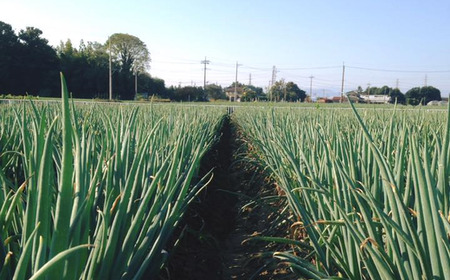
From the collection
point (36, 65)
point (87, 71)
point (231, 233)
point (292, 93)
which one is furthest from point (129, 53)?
point (231, 233)

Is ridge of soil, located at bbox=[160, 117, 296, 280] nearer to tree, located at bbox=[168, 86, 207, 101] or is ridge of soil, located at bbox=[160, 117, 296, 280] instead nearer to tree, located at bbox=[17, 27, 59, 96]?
tree, located at bbox=[17, 27, 59, 96]

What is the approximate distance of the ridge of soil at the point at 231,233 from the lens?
180cm

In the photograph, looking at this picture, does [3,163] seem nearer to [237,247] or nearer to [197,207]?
[197,207]

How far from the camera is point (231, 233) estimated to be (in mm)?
3424

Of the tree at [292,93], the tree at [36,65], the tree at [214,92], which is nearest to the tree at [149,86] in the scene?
the tree at [214,92]

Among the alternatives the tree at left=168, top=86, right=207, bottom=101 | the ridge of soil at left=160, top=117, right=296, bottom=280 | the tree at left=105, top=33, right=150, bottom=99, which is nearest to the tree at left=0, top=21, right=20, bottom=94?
the tree at left=105, top=33, right=150, bottom=99

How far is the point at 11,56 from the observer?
43.2 m

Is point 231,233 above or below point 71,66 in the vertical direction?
below

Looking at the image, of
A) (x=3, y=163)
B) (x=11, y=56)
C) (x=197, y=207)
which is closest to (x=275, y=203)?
(x=197, y=207)

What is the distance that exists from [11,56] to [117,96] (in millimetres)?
12785

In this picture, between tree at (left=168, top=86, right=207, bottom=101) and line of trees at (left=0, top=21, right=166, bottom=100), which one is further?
tree at (left=168, top=86, right=207, bottom=101)

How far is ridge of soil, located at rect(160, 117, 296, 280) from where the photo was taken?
1797mm

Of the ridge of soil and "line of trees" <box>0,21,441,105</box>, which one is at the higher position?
"line of trees" <box>0,21,441,105</box>

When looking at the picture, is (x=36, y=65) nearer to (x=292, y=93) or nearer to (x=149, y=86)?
(x=149, y=86)
